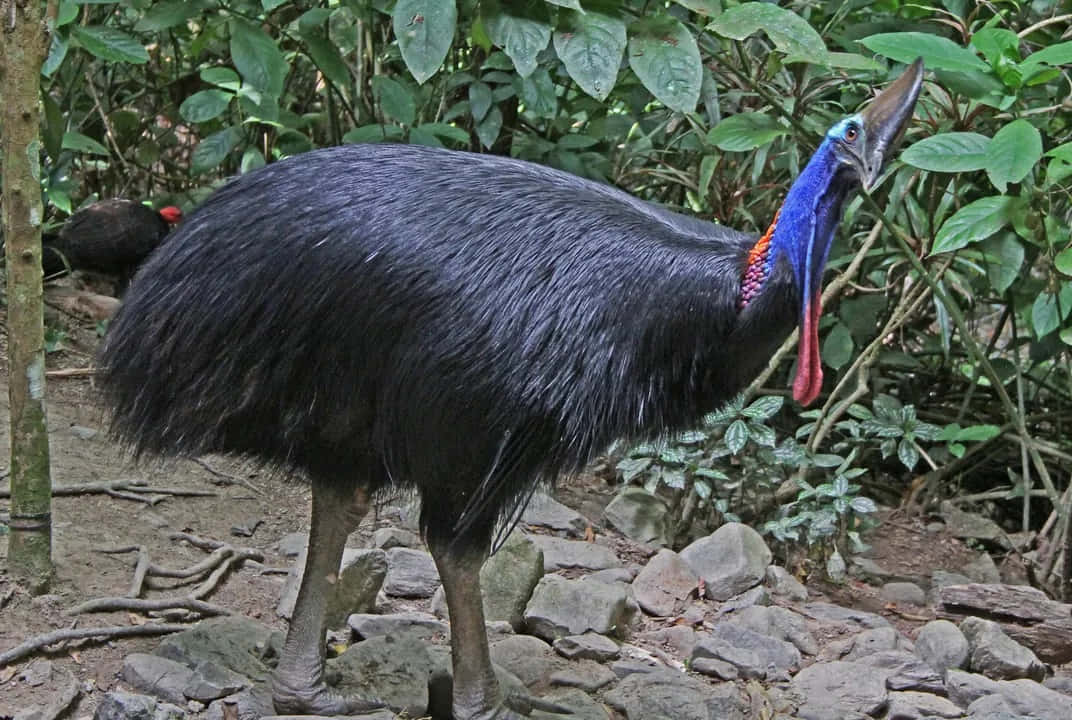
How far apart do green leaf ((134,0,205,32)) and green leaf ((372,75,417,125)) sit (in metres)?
→ 0.63

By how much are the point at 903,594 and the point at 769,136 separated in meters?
1.60

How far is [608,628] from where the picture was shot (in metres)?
3.83

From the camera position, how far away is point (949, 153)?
3.65 meters

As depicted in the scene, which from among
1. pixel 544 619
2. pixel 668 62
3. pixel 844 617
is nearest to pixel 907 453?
pixel 844 617

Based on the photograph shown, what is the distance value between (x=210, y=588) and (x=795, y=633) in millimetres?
1603

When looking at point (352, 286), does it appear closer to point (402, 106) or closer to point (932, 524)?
point (402, 106)

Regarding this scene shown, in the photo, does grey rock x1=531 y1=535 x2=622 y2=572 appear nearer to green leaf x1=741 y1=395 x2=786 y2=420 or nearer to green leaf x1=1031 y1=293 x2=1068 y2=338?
green leaf x1=741 y1=395 x2=786 y2=420

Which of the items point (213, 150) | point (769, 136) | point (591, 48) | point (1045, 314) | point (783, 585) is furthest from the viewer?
point (213, 150)

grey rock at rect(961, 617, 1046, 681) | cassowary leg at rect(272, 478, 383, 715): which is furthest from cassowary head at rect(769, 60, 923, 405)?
grey rock at rect(961, 617, 1046, 681)

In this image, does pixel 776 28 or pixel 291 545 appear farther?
pixel 291 545

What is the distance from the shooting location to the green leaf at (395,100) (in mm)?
4590

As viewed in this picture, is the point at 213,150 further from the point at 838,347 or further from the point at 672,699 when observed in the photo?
the point at 672,699

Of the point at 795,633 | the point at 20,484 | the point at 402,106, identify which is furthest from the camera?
the point at 402,106

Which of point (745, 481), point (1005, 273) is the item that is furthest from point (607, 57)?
point (745, 481)
